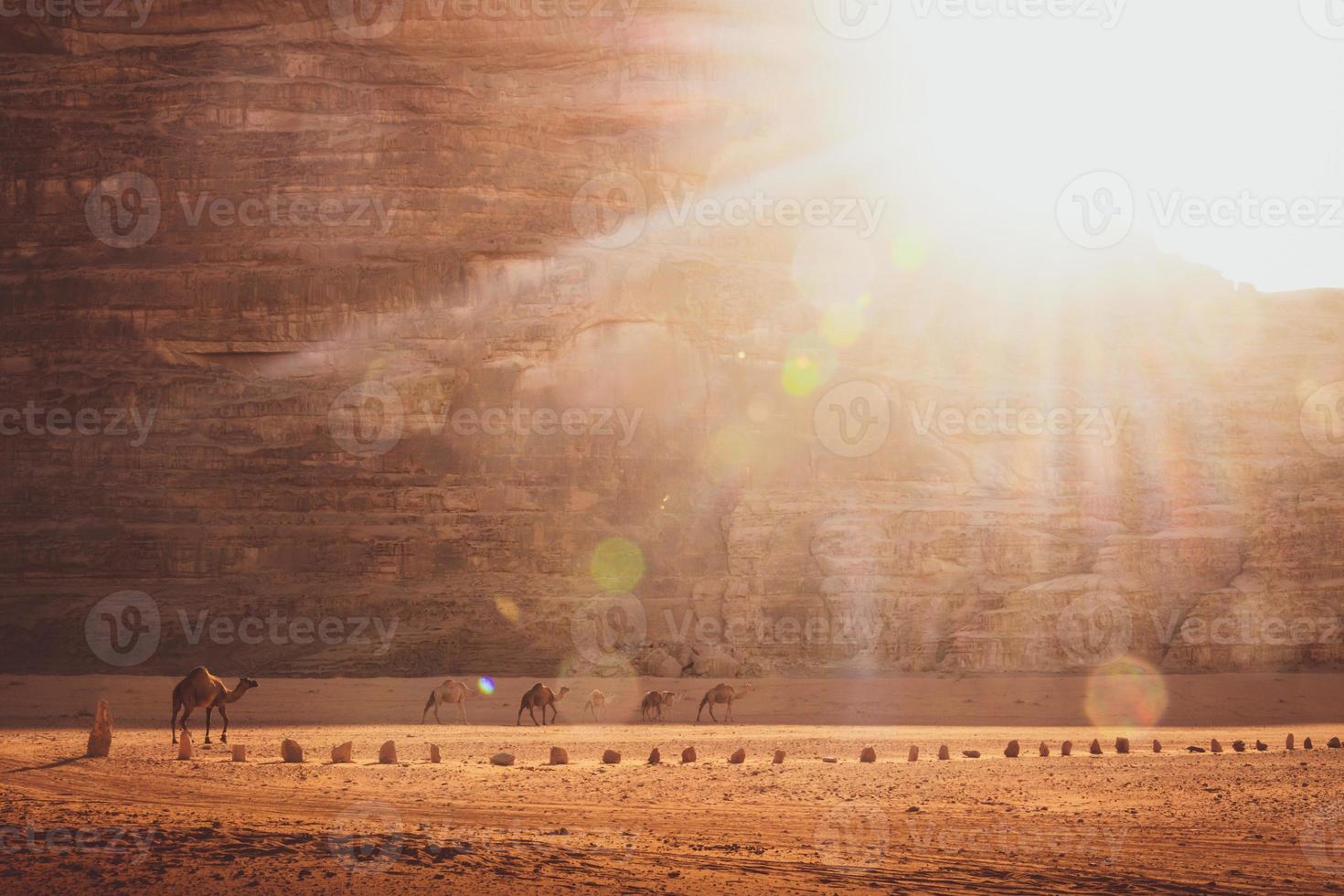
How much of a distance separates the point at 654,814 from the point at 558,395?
26.1m

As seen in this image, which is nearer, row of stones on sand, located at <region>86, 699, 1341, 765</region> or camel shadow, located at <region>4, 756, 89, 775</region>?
camel shadow, located at <region>4, 756, 89, 775</region>

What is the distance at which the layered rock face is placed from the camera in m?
29.5

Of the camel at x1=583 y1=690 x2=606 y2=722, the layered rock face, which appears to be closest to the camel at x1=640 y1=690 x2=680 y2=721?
the camel at x1=583 y1=690 x2=606 y2=722

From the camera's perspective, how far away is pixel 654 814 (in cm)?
963

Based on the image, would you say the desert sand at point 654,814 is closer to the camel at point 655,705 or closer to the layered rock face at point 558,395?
the camel at point 655,705

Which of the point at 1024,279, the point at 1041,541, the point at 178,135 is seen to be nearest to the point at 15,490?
the point at 178,135

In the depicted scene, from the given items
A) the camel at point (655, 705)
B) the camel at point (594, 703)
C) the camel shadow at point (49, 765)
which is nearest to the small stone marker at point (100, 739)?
the camel shadow at point (49, 765)

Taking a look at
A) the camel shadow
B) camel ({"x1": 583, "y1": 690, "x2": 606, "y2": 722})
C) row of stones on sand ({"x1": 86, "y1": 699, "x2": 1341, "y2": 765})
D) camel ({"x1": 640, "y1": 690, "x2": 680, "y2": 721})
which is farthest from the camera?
camel ({"x1": 583, "y1": 690, "x2": 606, "y2": 722})

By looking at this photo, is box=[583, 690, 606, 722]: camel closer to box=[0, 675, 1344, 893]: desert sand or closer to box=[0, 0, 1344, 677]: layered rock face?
box=[0, 675, 1344, 893]: desert sand

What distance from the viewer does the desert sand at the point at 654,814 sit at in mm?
7180

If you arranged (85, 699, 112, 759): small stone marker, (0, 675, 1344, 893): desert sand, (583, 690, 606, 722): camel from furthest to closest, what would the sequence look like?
(583, 690, 606, 722): camel
(85, 699, 112, 759): small stone marker
(0, 675, 1344, 893): desert sand

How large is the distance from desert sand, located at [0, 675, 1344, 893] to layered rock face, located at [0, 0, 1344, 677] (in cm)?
1114

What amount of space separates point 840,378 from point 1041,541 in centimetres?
816

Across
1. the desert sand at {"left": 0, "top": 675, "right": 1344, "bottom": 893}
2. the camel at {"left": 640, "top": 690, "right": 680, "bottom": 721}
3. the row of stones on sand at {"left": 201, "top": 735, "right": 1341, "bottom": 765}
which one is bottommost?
the desert sand at {"left": 0, "top": 675, "right": 1344, "bottom": 893}
